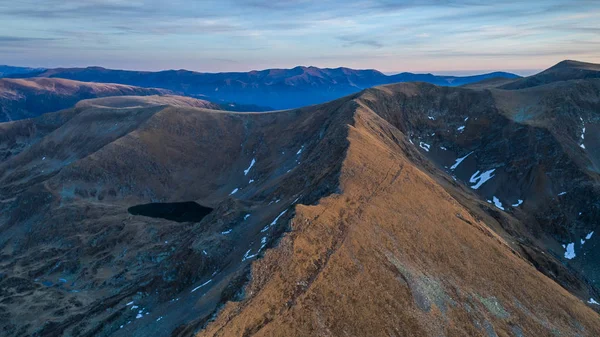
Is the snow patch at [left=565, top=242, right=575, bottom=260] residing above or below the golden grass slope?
below

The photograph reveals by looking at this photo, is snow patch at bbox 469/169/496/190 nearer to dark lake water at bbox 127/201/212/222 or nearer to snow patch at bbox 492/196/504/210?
snow patch at bbox 492/196/504/210

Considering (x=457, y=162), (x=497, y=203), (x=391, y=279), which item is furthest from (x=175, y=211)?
(x=497, y=203)

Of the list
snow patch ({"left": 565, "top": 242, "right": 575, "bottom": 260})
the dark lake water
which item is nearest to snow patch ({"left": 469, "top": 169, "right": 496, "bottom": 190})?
snow patch ({"left": 565, "top": 242, "right": 575, "bottom": 260})

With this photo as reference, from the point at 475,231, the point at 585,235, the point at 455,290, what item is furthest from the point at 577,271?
the point at 455,290

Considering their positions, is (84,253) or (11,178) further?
(11,178)

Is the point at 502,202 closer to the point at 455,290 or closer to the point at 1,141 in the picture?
the point at 455,290
